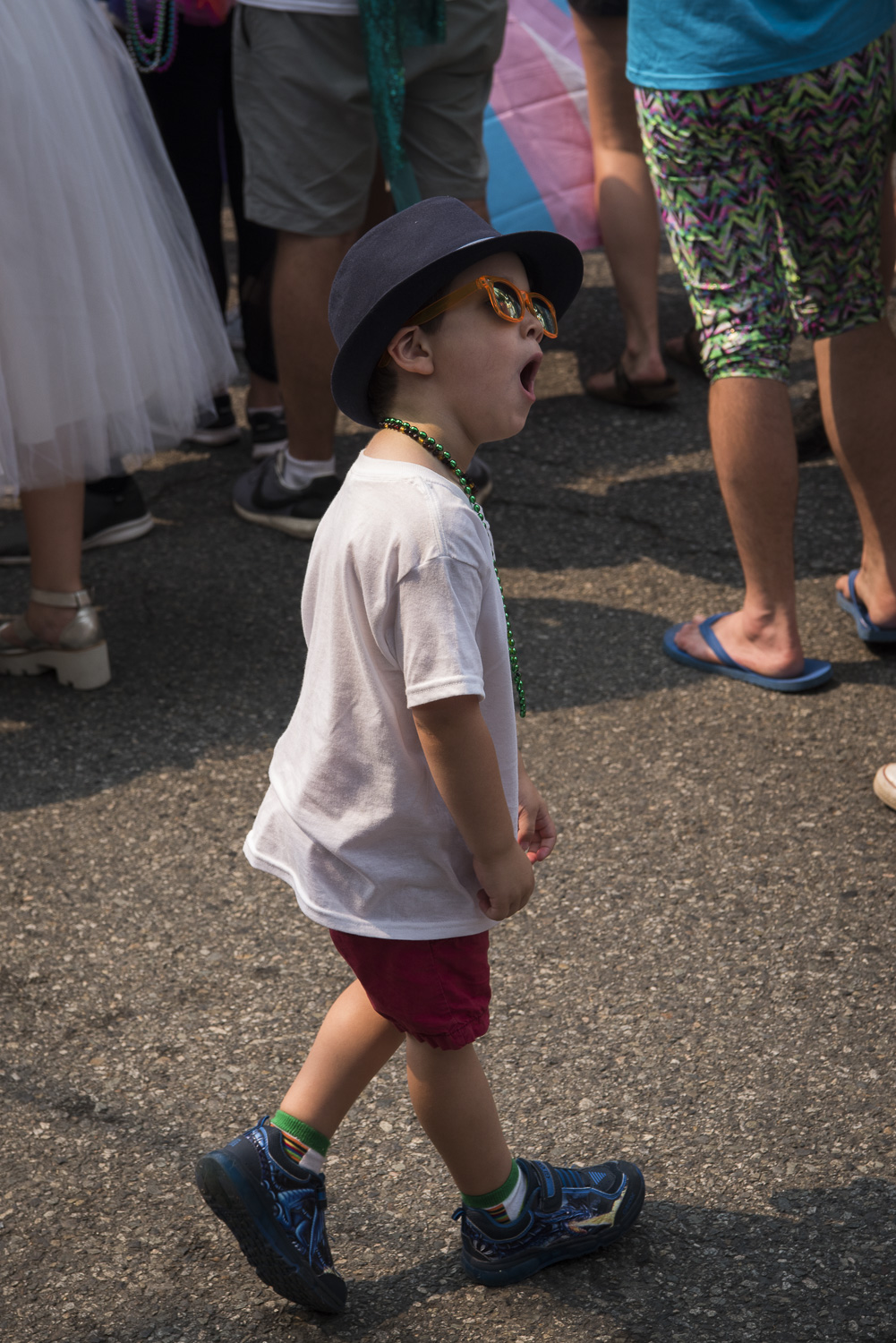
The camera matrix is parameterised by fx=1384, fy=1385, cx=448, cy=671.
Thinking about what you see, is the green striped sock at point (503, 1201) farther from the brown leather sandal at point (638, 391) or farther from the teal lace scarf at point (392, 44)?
the brown leather sandal at point (638, 391)

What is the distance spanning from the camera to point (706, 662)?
125 inches

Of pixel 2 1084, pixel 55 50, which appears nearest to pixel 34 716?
pixel 2 1084

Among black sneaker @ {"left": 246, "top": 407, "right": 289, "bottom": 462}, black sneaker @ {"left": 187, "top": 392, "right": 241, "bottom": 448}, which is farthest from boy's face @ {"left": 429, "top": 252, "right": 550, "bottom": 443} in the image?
black sneaker @ {"left": 187, "top": 392, "right": 241, "bottom": 448}

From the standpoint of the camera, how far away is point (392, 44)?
335cm

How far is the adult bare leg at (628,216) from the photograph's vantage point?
4.54 metres

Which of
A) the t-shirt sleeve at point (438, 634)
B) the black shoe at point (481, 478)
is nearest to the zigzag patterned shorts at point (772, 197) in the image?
the black shoe at point (481, 478)

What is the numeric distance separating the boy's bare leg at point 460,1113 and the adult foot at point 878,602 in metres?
1.86

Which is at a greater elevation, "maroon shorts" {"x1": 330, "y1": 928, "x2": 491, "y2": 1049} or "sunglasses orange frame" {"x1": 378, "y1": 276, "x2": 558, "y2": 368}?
"sunglasses orange frame" {"x1": 378, "y1": 276, "x2": 558, "y2": 368}

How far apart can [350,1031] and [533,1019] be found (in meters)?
0.54

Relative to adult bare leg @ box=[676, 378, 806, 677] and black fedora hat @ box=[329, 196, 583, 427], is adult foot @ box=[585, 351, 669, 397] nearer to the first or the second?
adult bare leg @ box=[676, 378, 806, 677]

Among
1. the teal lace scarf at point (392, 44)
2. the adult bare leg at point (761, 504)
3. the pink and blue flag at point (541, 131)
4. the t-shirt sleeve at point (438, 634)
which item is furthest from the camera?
the pink and blue flag at point (541, 131)

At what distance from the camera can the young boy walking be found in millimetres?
1462

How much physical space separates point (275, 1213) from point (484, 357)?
1.03 metres

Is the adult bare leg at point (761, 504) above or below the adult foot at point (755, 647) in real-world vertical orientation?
above
